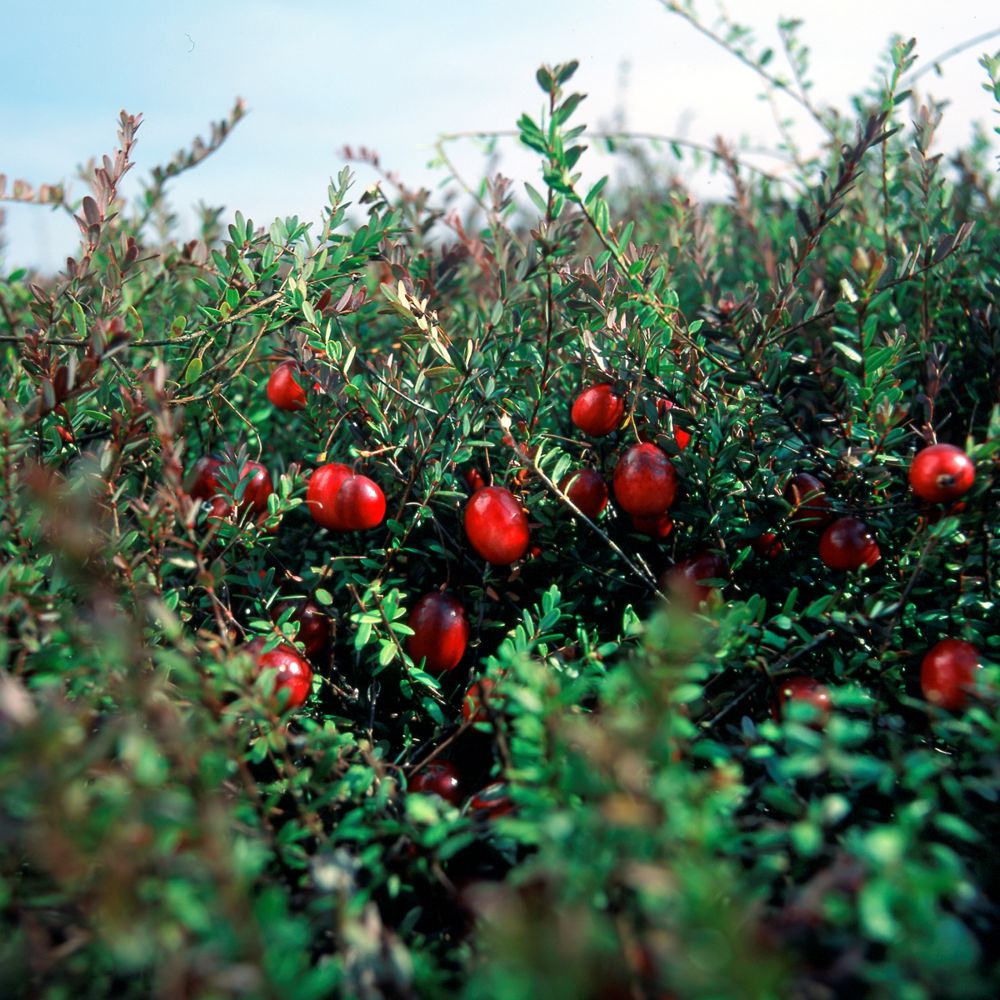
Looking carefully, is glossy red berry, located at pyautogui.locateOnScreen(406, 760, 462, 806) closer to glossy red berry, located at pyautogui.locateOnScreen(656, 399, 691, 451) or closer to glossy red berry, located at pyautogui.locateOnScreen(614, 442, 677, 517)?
glossy red berry, located at pyautogui.locateOnScreen(614, 442, 677, 517)

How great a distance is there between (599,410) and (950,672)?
0.52m

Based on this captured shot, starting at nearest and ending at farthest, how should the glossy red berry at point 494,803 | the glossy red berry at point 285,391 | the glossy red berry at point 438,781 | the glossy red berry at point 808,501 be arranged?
the glossy red berry at point 494,803
the glossy red berry at point 438,781
the glossy red berry at point 808,501
the glossy red berry at point 285,391

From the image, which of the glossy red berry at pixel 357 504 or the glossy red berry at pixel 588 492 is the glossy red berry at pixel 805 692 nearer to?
the glossy red berry at pixel 588 492

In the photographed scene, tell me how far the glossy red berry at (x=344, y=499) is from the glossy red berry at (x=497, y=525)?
13 centimetres

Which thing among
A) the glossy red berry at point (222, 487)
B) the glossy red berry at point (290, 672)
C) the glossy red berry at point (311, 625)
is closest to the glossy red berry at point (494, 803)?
the glossy red berry at point (290, 672)

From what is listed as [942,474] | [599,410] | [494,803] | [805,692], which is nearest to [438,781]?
[494,803]

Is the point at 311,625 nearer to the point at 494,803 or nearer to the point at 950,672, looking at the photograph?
the point at 494,803

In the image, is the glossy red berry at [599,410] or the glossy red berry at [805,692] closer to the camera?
the glossy red berry at [805,692]

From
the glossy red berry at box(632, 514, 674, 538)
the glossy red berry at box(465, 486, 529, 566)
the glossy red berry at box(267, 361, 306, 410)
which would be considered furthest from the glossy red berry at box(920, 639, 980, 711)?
the glossy red berry at box(267, 361, 306, 410)

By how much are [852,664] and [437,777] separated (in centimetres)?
48

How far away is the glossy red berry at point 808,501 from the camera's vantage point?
107 cm

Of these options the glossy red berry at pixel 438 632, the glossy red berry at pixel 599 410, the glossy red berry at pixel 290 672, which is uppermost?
the glossy red berry at pixel 599 410

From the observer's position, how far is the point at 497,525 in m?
1.07

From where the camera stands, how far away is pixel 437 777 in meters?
0.96
